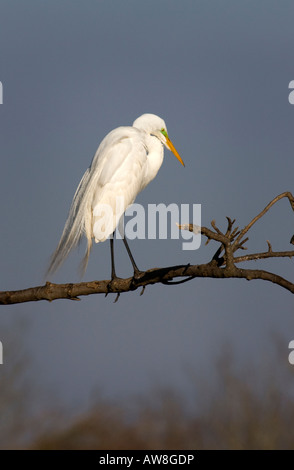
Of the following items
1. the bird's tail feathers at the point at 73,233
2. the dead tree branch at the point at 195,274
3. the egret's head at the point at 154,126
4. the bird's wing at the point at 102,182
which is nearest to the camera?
the dead tree branch at the point at 195,274

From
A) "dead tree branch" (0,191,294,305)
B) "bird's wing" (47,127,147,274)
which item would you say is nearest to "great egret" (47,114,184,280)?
"bird's wing" (47,127,147,274)

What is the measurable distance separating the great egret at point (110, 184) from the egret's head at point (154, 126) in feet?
0.27

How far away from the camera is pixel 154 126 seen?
6.84 m

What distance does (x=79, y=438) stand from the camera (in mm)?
10547

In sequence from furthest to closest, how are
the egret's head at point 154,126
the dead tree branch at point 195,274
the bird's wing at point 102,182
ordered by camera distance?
the egret's head at point 154,126 → the bird's wing at point 102,182 → the dead tree branch at point 195,274

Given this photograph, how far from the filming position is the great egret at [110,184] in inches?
240

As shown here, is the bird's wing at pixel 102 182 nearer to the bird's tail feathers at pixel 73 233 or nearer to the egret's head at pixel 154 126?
the bird's tail feathers at pixel 73 233

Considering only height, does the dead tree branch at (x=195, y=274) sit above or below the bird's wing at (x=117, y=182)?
below

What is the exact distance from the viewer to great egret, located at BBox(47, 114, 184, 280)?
6.11m

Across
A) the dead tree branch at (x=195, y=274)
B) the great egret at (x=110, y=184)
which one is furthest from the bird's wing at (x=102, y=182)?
the dead tree branch at (x=195, y=274)

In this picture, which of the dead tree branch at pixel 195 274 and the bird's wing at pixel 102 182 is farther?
the bird's wing at pixel 102 182

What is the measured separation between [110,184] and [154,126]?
88 centimetres

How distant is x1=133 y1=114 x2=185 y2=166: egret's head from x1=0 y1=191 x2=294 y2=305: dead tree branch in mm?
2160
